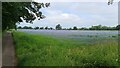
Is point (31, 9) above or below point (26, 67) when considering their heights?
above

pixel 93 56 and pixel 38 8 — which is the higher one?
pixel 38 8

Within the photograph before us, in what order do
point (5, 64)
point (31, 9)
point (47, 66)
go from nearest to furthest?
point (47, 66), point (5, 64), point (31, 9)

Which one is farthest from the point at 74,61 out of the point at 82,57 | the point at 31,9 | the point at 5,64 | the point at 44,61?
the point at 31,9

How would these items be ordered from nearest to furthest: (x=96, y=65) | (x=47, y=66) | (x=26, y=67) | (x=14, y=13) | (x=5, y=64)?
(x=96, y=65) < (x=47, y=66) < (x=26, y=67) < (x=5, y=64) < (x=14, y=13)

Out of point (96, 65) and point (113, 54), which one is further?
point (113, 54)

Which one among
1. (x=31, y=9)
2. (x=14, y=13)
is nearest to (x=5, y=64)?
(x=14, y=13)

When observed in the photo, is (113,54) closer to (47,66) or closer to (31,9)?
(47,66)

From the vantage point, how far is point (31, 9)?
115ft

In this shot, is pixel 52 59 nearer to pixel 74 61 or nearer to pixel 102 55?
pixel 74 61

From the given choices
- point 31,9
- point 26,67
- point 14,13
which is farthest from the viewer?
point 31,9

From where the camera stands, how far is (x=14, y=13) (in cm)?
2591

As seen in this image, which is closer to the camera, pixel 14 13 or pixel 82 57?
pixel 82 57

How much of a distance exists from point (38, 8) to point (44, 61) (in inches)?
923

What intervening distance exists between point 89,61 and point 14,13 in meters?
15.5
